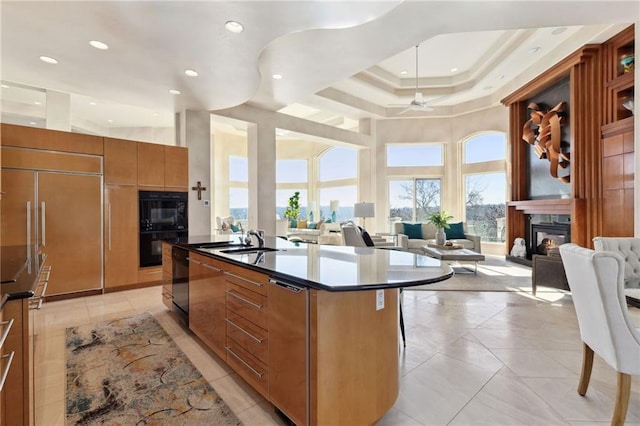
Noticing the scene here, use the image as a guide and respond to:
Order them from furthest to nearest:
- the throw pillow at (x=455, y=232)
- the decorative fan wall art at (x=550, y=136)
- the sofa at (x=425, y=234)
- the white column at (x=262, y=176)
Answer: the throw pillow at (x=455, y=232) → the sofa at (x=425, y=234) → the white column at (x=262, y=176) → the decorative fan wall art at (x=550, y=136)

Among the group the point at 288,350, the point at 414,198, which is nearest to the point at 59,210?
the point at 288,350

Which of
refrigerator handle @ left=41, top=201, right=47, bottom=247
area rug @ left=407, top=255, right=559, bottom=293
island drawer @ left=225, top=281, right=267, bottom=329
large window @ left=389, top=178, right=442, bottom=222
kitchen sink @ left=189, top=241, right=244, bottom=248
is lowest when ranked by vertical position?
area rug @ left=407, top=255, right=559, bottom=293

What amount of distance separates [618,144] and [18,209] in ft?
26.3

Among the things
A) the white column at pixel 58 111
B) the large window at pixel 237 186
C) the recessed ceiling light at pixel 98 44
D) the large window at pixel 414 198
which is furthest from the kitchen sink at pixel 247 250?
the large window at pixel 237 186

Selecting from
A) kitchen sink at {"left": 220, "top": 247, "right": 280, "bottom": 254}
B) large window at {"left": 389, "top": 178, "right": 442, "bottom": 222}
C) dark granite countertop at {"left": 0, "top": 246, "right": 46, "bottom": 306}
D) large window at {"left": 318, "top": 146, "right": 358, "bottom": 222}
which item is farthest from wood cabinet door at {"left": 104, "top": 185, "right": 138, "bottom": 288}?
large window at {"left": 318, "top": 146, "right": 358, "bottom": 222}

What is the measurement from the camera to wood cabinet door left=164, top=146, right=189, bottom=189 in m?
4.99

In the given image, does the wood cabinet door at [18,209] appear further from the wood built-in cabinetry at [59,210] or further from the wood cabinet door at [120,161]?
the wood cabinet door at [120,161]

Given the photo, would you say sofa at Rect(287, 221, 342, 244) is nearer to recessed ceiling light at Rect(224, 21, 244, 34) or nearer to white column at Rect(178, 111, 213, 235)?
white column at Rect(178, 111, 213, 235)

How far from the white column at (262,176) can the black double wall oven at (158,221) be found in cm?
162

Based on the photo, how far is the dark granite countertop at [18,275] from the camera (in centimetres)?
126

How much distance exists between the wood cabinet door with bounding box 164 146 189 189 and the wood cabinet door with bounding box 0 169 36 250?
5.28ft

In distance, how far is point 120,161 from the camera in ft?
14.8

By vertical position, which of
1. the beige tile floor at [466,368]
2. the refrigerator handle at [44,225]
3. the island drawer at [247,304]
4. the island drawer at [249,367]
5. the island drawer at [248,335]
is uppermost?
the refrigerator handle at [44,225]

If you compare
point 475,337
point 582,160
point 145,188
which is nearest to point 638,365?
point 475,337
